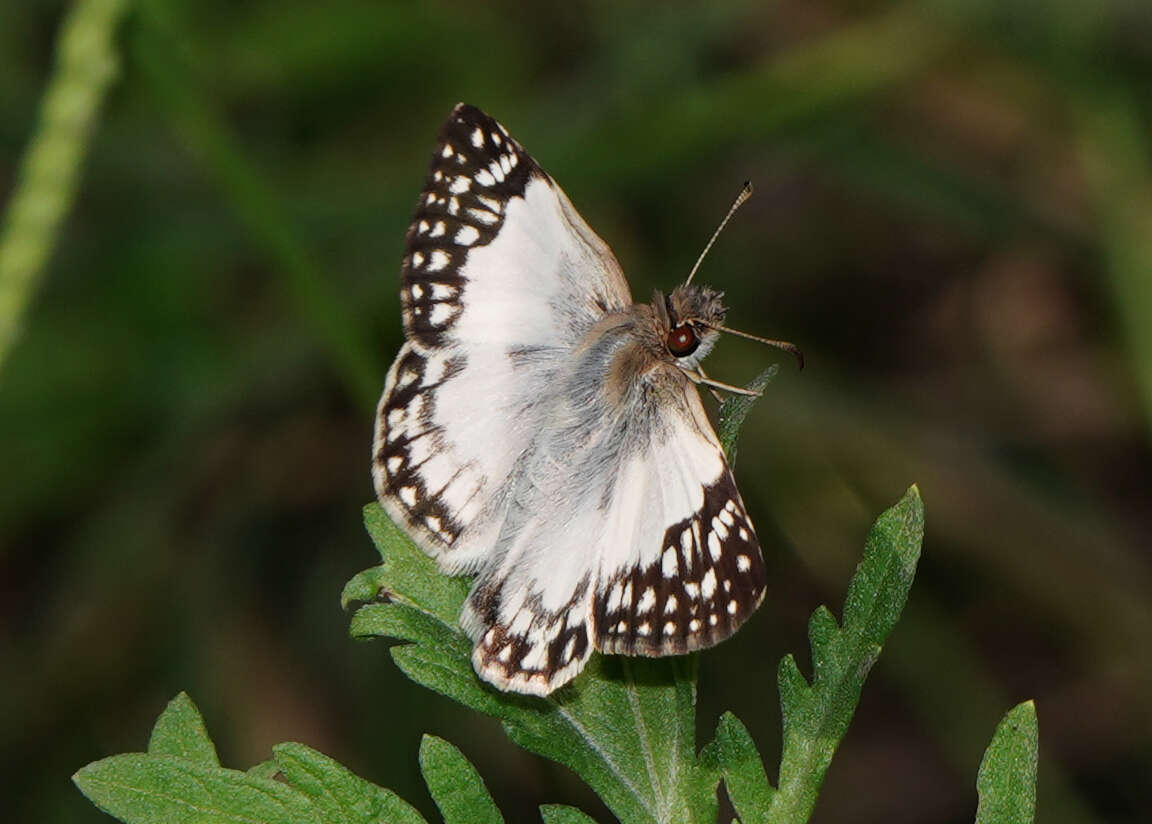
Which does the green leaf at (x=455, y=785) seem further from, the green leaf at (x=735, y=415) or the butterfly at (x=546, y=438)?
the green leaf at (x=735, y=415)

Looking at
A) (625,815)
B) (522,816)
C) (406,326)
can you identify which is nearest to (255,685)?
(522,816)

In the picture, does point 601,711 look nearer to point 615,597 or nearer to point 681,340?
point 615,597

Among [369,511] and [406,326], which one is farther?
[406,326]

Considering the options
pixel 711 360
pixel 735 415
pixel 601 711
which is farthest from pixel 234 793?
pixel 711 360

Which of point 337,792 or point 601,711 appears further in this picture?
point 601,711

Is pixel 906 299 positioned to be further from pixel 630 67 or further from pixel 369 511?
pixel 369 511

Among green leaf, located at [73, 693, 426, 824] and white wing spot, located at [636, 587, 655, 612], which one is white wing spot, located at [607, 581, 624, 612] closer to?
white wing spot, located at [636, 587, 655, 612]

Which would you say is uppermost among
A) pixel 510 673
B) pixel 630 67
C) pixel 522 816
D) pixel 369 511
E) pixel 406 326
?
pixel 630 67
